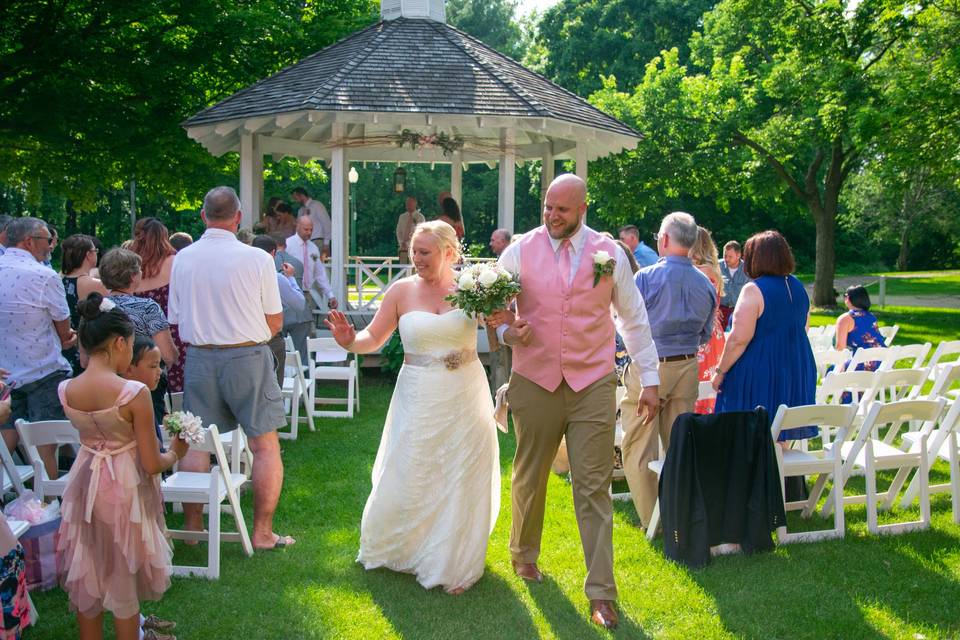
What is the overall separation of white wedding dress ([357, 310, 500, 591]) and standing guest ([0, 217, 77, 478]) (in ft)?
8.58

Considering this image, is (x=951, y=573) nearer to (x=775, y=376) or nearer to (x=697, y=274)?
(x=775, y=376)

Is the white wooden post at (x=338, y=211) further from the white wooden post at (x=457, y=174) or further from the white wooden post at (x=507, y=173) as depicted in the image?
the white wooden post at (x=457, y=174)

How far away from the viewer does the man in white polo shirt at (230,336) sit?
5.51 meters

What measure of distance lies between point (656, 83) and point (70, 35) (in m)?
15.1

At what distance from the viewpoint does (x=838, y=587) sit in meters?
5.09

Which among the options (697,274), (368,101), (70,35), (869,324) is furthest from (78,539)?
(70,35)

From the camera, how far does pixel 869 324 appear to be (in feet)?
30.1

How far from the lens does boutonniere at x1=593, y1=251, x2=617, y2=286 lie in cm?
461

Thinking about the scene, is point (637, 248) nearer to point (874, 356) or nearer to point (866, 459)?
point (874, 356)

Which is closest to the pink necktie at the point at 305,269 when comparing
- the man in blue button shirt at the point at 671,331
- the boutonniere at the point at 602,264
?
the man in blue button shirt at the point at 671,331

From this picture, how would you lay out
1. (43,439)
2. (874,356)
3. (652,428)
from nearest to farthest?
(43,439) < (652,428) < (874,356)

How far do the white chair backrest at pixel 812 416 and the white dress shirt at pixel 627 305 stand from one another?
1.26 metres

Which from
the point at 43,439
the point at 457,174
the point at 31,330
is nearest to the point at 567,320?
the point at 43,439

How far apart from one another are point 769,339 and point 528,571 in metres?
2.37
